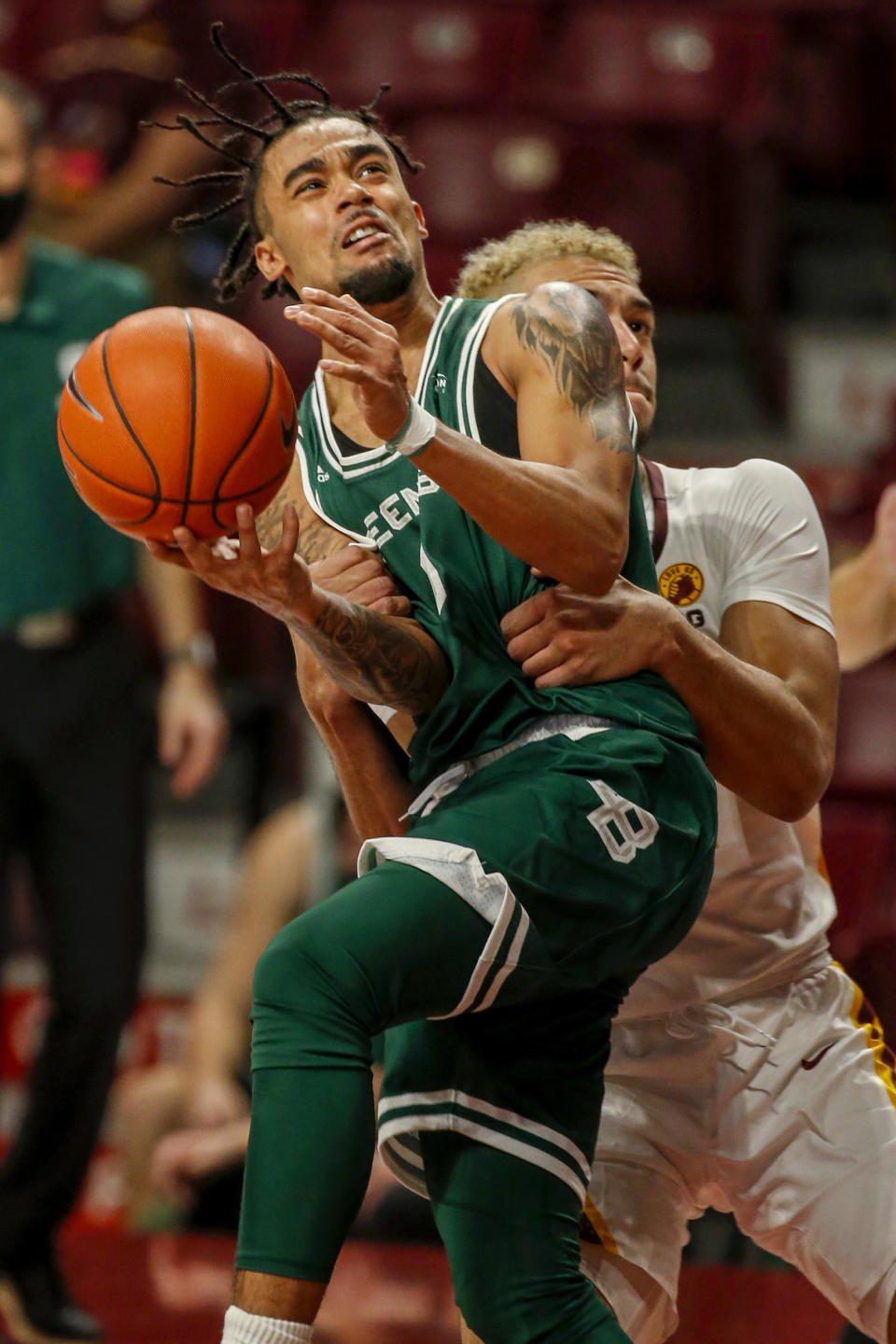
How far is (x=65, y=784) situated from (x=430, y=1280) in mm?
1371

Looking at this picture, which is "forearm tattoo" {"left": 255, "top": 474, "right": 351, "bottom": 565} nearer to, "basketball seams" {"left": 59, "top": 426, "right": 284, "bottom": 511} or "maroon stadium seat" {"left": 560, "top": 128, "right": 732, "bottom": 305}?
"basketball seams" {"left": 59, "top": 426, "right": 284, "bottom": 511}

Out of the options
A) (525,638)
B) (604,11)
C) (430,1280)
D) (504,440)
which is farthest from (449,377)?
(604,11)

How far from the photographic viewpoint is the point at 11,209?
4.28 meters

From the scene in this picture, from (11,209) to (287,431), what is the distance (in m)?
2.23

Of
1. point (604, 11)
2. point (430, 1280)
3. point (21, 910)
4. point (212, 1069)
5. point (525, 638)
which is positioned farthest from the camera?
point (604, 11)

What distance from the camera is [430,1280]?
13.4 feet

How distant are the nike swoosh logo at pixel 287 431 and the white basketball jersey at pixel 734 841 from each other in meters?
0.68

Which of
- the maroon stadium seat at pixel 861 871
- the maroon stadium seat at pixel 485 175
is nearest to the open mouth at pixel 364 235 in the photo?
the maroon stadium seat at pixel 861 871

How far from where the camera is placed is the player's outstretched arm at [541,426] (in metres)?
2.08

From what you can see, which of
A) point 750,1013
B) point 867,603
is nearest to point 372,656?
point 750,1013

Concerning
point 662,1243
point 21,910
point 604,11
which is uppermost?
point 604,11

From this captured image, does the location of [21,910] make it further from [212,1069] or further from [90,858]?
[90,858]

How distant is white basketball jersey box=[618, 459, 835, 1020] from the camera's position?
276cm

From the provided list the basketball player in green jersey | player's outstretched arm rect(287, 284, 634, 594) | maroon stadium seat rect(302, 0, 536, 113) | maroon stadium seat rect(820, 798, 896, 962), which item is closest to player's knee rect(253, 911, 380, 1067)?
the basketball player in green jersey
